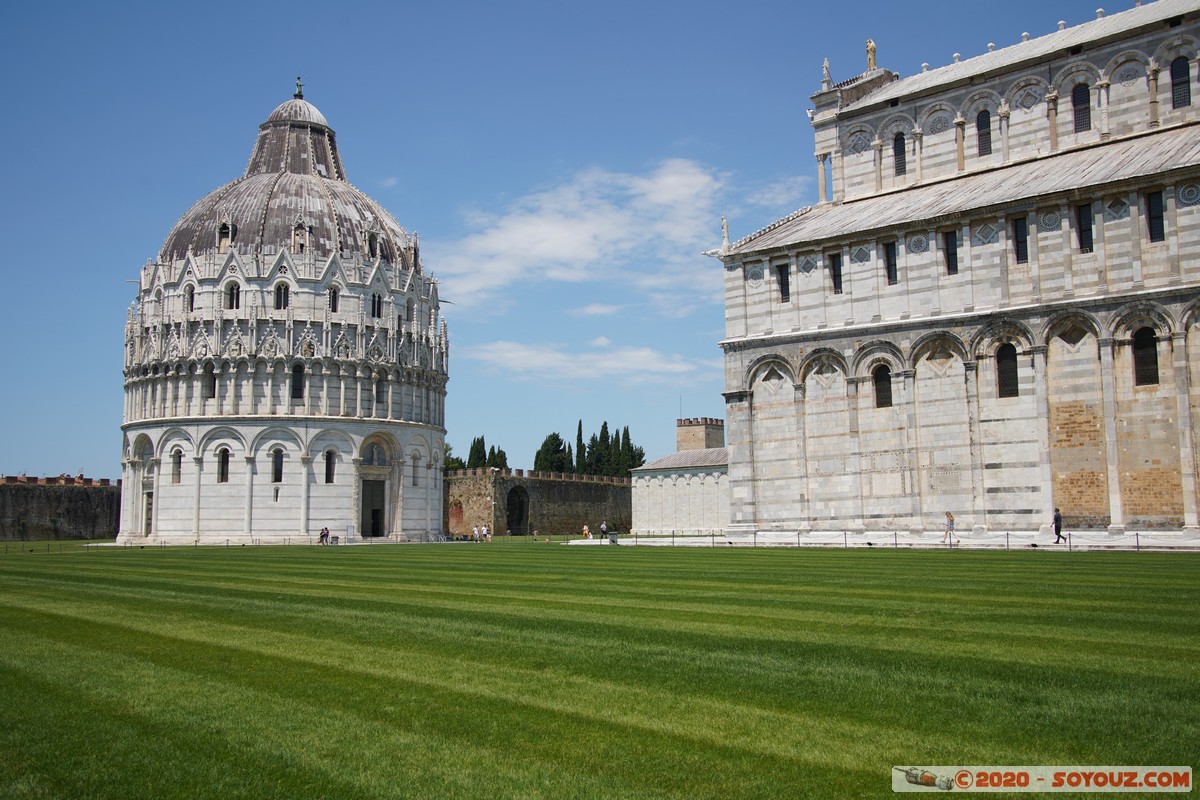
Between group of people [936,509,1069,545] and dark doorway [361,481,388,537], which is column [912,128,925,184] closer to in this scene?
group of people [936,509,1069,545]

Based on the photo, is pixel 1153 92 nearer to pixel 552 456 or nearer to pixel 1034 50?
pixel 1034 50

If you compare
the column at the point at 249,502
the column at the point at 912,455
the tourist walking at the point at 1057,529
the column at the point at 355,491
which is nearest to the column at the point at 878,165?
the column at the point at 912,455

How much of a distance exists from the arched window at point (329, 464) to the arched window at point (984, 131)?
143ft

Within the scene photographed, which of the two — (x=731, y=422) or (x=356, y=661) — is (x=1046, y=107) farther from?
(x=356, y=661)

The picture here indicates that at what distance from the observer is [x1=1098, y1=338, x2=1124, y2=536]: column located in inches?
1356

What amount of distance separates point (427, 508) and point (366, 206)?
2330 cm

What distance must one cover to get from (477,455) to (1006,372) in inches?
3016

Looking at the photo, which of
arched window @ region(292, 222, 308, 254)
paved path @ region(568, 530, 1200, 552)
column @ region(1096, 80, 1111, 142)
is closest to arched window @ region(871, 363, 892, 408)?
paved path @ region(568, 530, 1200, 552)

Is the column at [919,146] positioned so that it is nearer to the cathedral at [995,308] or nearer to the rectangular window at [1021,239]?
the cathedral at [995,308]

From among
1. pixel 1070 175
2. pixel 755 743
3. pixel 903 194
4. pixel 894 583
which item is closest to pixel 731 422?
pixel 903 194

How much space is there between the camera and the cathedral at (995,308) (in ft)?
113

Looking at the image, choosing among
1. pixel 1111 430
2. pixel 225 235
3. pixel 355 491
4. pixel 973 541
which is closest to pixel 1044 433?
pixel 1111 430

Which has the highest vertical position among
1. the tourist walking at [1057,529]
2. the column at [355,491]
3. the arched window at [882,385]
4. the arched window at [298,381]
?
the arched window at [298,381]

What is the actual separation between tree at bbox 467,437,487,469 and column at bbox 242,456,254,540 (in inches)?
1714
